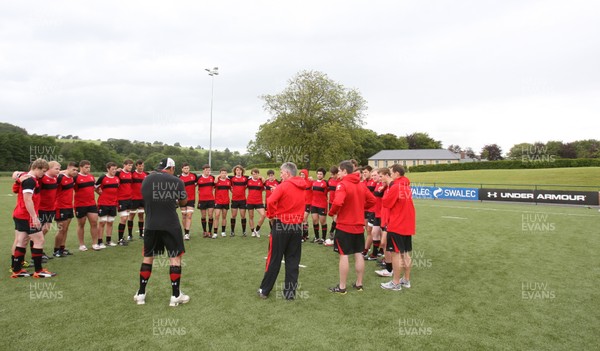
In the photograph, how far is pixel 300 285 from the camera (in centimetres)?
618

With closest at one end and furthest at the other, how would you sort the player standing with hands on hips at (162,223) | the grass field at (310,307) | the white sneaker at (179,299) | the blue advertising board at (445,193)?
the grass field at (310,307)
the player standing with hands on hips at (162,223)
the white sneaker at (179,299)
the blue advertising board at (445,193)

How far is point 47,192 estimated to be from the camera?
7.29 m

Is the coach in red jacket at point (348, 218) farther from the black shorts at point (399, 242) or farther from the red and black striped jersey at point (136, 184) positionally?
the red and black striped jersey at point (136, 184)

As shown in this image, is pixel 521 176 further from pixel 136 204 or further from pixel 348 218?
pixel 136 204

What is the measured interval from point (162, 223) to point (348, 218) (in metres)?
2.99

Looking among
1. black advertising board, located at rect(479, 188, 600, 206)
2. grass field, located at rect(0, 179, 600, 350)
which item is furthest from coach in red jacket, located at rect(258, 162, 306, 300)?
black advertising board, located at rect(479, 188, 600, 206)

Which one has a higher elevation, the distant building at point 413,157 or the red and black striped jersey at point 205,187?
the distant building at point 413,157

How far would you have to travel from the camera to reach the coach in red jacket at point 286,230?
539 cm

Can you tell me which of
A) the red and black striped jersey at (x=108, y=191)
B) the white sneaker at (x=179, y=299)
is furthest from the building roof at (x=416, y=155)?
the white sneaker at (x=179, y=299)

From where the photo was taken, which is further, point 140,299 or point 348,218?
point 348,218

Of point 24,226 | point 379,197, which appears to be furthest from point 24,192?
point 379,197

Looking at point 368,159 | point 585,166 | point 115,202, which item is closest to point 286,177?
point 115,202

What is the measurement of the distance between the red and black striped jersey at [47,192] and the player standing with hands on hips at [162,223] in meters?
3.90

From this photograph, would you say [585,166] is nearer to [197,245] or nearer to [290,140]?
[290,140]
